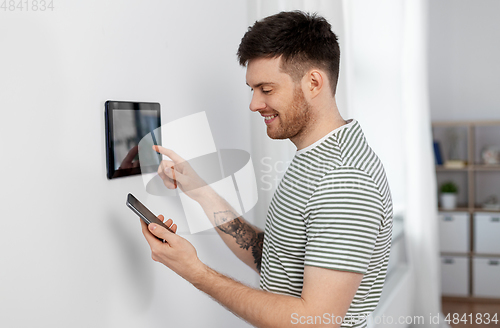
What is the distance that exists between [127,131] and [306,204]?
Answer: 365 mm

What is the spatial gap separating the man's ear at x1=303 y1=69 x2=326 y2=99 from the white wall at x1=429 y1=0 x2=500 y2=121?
3416mm

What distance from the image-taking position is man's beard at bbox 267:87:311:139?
93 cm

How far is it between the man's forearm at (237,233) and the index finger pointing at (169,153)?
148 mm

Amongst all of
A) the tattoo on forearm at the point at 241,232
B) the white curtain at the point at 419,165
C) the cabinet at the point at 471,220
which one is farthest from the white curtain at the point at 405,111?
the tattoo on forearm at the point at 241,232

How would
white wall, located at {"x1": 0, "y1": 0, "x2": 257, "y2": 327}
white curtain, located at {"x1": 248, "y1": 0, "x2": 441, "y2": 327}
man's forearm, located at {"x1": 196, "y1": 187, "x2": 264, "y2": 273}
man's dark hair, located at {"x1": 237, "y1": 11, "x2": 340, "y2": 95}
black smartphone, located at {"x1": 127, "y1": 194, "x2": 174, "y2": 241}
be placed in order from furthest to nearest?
white curtain, located at {"x1": 248, "y1": 0, "x2": 441, "y2": 327}, man's forearm, located at {"x1": 196, "y1": 187, "x2": 264, "y2": 273}, man's dark hair, located at {"x1": 237, "y1": 11, "x2": 340, "y2": 95}, black smartphone, located at {"x1": 127, "y1": 194, "x2": 174, "y2": 241}, white wall, located at {"x1": 0, "y1": 0, "x2": 257, "y2": 327}

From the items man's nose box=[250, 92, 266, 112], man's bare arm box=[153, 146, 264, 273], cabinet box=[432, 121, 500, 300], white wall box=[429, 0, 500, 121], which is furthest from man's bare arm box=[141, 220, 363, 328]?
white wall box=[429, 0, 500, 121]

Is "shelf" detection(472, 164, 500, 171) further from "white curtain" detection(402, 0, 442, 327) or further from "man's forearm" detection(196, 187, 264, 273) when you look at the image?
"man's forearm" detection(196, 187, 264, 273)

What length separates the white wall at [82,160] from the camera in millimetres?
670

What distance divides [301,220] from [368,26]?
7.21ft

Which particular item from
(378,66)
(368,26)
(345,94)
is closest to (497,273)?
(378,66)

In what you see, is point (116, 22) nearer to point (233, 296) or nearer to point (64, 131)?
point (64, 131)

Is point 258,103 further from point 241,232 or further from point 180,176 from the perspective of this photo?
point 241,232

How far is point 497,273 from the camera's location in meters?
3.58

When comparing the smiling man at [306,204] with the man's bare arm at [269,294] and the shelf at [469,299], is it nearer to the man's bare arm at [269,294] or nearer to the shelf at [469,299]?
the man's bare arm at [269,294]
